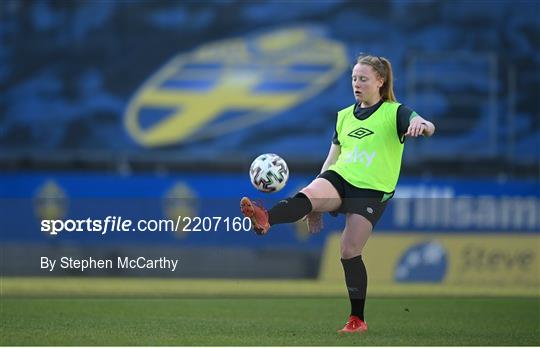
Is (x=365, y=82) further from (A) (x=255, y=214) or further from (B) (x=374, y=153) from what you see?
(A) (x=255, y=214)

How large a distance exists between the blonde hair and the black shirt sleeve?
0.60ft

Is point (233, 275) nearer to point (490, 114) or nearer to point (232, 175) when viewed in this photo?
point (232, 175)

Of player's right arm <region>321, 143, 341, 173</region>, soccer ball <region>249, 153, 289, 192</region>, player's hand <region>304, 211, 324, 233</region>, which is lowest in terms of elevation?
player's hand <region>304, 211, 324, 233</region>

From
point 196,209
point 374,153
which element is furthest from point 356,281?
point 196,209

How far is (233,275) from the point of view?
1293 centimetres

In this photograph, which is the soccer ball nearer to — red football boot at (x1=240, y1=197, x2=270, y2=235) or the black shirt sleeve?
red football boot at (x1=240, y1=197, x2=270, y2=235)

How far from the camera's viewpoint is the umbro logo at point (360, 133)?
293 inches

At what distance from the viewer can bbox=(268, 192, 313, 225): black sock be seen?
23.0 feet

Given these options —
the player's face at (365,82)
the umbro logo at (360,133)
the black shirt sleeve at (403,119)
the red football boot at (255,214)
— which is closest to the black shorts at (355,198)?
the umbro logo at (360,133)

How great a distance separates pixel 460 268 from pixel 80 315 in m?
6.58

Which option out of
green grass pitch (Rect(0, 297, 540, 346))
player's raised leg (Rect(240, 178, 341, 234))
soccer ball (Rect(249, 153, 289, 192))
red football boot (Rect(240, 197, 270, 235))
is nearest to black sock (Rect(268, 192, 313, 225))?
player's raised leg (Rect(240, 178, 341, 234))

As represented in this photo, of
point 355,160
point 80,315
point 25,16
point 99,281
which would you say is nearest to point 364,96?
point 355,160

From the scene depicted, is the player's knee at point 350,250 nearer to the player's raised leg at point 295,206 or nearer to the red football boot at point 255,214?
the player's raised leg at point 295,206

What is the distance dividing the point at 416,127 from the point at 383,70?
1.98 feet
